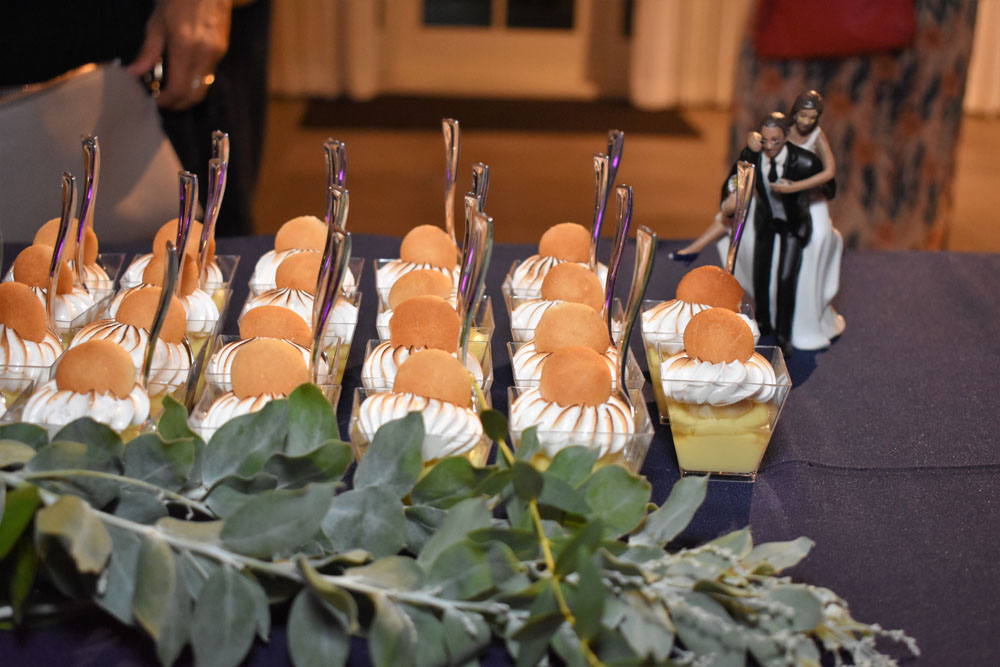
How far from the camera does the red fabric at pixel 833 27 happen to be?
260 centimetres

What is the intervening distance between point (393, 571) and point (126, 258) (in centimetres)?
103

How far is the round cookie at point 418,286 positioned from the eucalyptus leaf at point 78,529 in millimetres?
585

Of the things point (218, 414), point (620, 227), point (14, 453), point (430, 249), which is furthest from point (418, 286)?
point (14, 453)

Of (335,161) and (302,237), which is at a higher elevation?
(335,161)

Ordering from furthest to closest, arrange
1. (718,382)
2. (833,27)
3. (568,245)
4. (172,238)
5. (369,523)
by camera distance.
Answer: (833,27), (568,245), (172,238), (718,382), (369,523)

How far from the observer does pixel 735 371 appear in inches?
39.0

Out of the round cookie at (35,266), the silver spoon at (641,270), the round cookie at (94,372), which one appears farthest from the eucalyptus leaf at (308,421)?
the round cookie at (35,266)

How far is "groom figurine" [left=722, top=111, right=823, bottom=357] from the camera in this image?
1234 millimetres

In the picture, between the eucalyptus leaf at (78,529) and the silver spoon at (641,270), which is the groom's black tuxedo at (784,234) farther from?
the eucalyptus leaf at (78,529)

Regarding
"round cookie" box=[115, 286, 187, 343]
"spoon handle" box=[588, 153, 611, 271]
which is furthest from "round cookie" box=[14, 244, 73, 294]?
"spoon handle" box=[588, 153, 611, 271]

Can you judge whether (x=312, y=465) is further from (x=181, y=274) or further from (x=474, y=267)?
(x=181, y=274)

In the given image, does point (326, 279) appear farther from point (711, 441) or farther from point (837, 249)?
point (837, 249)

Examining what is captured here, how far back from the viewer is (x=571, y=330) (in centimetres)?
105

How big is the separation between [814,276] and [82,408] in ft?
3.02
